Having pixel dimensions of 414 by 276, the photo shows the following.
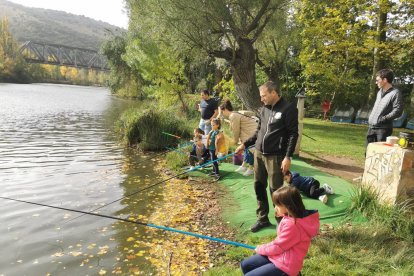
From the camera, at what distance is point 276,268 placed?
2.99m

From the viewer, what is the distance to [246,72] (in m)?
12.7

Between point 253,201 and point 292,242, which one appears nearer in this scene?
point 292,242

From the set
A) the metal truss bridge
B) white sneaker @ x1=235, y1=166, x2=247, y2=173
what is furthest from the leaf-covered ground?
the metal truss bridge

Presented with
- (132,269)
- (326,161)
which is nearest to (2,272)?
(132,269)

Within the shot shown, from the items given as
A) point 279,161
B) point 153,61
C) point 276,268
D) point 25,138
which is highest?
point 153,61

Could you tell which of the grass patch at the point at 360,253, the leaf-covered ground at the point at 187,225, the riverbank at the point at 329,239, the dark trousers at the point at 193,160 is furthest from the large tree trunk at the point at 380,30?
the grass patch at the point at 360,253

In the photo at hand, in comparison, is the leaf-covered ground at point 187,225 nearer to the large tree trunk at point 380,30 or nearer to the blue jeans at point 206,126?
the blue jeans at point 206,126

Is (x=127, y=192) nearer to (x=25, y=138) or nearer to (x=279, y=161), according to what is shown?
(x=279, y=161)

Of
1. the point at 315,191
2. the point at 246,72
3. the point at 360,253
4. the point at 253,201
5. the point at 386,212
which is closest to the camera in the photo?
the point at 360,253

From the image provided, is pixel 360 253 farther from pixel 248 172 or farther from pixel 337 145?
pixel 337 145

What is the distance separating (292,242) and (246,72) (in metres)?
10.4

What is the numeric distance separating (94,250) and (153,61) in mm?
13482

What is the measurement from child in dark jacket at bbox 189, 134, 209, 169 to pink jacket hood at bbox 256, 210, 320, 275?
5444 mm

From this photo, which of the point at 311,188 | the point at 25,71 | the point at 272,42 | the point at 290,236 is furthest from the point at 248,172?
the point at 25,71
